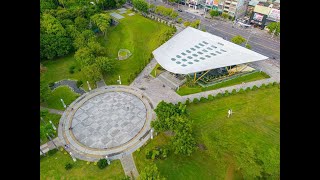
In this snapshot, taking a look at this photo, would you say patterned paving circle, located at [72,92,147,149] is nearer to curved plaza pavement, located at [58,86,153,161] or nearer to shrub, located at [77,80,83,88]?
curved plaza pavement, located at [58,86,153,161]

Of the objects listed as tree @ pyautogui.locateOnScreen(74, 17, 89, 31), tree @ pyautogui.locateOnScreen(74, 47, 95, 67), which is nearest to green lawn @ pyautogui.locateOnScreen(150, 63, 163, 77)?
tree @ pyautogui.locateOnScreen(74, 47, 95, 67)

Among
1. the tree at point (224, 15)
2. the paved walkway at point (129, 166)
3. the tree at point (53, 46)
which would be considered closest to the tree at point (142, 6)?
the tree at point (224, 15)

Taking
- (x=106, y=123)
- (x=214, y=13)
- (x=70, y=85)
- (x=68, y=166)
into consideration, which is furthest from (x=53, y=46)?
(x=214, y=13)

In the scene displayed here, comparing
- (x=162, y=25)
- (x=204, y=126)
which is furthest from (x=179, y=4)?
(x=204, y=126)

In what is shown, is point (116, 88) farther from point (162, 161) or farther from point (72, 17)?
point (72, 17)

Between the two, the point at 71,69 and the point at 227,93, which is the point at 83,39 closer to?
the point at 71,69

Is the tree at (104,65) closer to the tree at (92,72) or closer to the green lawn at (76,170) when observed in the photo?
the tree at (92,72)
